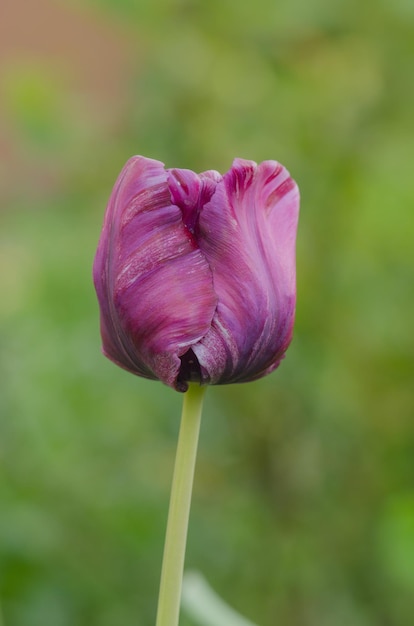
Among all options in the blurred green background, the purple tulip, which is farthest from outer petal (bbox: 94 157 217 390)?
the blurred green background

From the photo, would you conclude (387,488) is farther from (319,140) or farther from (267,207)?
(267,207)

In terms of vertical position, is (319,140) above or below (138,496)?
above

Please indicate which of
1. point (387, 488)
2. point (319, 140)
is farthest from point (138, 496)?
point (319, 140)

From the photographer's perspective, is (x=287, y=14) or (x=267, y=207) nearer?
(x=267, y=207)

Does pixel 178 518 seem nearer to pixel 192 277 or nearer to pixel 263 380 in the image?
pixel 192 277

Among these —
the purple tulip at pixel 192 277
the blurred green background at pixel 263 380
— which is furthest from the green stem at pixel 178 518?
the blurred green background at pixel 263 380

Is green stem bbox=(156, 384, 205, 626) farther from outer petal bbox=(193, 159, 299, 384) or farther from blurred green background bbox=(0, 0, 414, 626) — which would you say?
blurred green background bbox=(0, 0, 414, 626)

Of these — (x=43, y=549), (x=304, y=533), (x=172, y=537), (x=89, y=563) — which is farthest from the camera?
(x=304, y=533)
